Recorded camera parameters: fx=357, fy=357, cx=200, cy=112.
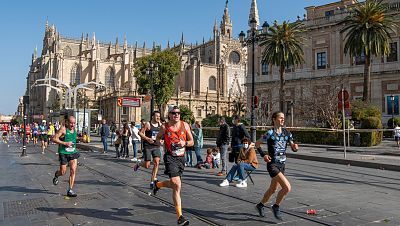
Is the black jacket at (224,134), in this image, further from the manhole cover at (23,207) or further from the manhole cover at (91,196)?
the manhole cover at (23,207)

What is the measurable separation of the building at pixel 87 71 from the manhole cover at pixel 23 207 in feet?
203

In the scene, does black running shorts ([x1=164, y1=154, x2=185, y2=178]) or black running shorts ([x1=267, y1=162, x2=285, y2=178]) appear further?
black running shorts ([x1=267, y1=162, x2=285, y2=178])

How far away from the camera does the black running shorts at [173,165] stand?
5535 mm

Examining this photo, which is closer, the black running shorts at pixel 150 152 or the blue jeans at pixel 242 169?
the blue jeans at pixel 242 169

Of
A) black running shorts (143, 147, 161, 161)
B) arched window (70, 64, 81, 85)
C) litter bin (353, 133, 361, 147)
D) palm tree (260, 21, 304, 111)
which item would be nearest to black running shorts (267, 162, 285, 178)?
black running shorts (143, 147, 161, 161)

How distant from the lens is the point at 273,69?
47469 mm

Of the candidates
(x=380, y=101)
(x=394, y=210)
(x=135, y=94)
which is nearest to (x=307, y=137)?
(x=380, y=101)

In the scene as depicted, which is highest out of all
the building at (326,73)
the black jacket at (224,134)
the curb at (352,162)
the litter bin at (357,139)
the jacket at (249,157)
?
the building at (326,73)

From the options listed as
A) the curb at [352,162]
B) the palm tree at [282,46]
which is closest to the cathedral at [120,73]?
the palm tree at [282,46]

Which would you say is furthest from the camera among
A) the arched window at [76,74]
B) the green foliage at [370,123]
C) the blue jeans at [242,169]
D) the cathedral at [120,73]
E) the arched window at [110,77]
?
the arched window at [110,77]

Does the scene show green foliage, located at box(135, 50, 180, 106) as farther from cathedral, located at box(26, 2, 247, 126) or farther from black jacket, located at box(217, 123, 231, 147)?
black jacket, located at box(217, 123, 231, 147)

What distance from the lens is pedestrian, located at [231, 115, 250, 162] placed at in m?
9.38

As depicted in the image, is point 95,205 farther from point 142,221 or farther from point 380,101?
point 380,101

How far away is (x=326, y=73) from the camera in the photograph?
137 feet
